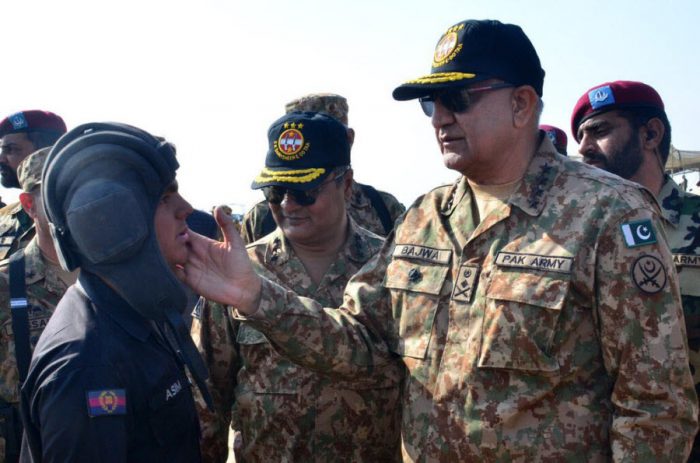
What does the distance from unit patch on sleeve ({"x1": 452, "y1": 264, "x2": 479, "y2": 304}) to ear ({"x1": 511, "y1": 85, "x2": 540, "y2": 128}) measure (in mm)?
598

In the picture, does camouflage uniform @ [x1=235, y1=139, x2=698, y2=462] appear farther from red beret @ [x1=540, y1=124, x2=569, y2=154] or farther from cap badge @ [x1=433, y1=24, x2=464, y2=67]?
red beret @ [x1=540, y1=124, x2=569, y2=154]

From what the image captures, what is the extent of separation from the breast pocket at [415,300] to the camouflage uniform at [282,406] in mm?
429

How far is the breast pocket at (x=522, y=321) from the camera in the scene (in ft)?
7.80

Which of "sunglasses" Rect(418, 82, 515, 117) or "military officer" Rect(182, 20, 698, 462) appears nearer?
"military officer" Rect(182, 20, 698, 462)

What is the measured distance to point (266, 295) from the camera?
2703mm

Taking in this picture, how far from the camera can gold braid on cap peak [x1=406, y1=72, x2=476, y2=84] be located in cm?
264

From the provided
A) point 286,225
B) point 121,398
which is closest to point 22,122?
point 286,225

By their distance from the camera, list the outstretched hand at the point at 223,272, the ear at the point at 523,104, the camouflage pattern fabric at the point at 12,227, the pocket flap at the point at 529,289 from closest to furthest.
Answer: the pocket flap at the point at 529,289
the outstretched hand at the point at 223,272
the ear at the point at 523,104
the camouflage pattern fabric at the point at 12,227

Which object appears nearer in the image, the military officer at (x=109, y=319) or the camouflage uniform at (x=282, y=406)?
the military officer at (x=109, y=319)

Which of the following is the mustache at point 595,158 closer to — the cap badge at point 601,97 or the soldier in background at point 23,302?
the cap badge at point 601,97

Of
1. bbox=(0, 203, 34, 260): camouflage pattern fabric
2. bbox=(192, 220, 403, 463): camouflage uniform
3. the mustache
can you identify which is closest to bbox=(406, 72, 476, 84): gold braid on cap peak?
bbox=(192, 220, 403, 463): camouflage uniform

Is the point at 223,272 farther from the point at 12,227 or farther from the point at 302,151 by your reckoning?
the point at 12,227

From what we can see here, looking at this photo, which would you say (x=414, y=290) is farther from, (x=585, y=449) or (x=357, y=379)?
(x=585, y=449)

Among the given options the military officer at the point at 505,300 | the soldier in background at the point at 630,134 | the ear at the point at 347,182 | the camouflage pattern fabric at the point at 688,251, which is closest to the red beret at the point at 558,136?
the soldier in background at the point at 630,134
